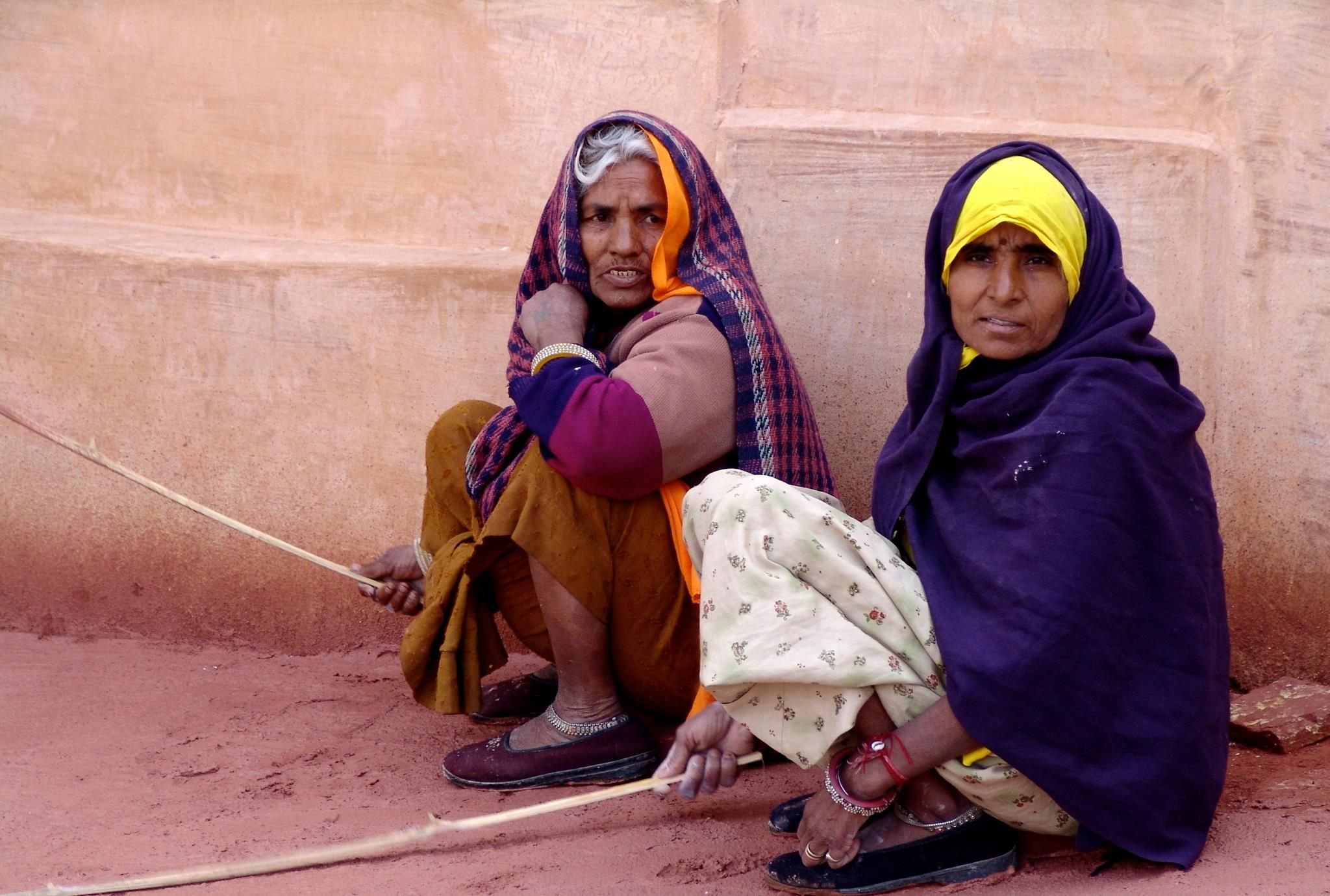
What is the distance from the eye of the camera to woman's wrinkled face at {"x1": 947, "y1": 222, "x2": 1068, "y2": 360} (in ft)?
8.07

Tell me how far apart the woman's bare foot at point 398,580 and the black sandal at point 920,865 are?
140 cm

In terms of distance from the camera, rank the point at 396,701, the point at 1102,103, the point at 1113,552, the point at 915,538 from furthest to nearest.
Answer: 1. the point at 396,701
2. the point at 1102,103
3. the point at 915,538
4. the point at 1113,552

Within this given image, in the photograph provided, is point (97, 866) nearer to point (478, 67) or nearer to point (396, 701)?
point (396, 701)

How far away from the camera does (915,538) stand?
8.34ft

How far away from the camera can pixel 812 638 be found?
227 centimetres

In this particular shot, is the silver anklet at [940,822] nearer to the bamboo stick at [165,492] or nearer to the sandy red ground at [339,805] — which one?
the sandy red ground at [339,805]

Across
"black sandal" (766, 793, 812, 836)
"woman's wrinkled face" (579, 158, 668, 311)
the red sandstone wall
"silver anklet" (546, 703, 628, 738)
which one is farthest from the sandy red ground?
"woman's wrinkled face" (579, 158, 668, 311)

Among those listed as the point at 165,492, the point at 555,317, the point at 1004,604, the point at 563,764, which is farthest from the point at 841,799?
the point at 165,492

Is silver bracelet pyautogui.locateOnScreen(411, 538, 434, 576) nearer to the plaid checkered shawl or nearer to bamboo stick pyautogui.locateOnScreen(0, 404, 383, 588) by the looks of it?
bamboo stick pyautogui.locateOnScreen(0, 404, 383, 588)

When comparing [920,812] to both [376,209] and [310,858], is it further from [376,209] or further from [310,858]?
[376,209]

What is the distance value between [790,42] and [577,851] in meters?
2.27

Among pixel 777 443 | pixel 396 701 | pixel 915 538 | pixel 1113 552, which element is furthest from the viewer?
pixel 396 701

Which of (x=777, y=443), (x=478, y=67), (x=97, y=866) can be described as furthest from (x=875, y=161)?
(x=97, y=866)

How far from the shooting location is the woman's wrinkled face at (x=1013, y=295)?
2.46 m
